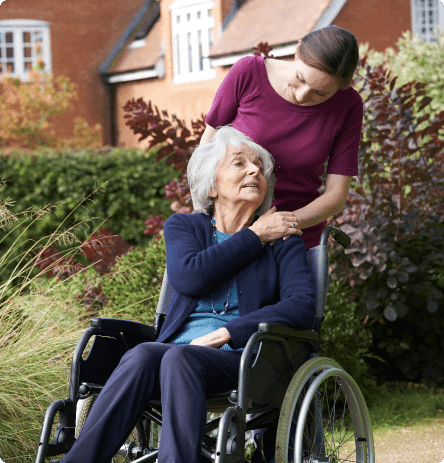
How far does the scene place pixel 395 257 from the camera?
15.3ft

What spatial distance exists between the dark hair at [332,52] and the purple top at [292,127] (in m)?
0.22

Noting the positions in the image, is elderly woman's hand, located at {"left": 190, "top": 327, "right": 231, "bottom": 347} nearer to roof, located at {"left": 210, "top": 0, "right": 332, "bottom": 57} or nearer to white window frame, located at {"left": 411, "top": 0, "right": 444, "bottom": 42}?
roof, located at {"left": 210, "top": 0, "right": 332, "bottom": 57}

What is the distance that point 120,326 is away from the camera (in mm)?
2709

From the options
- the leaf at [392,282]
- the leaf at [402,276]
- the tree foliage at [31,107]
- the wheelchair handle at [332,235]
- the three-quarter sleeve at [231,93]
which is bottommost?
the leaf at [392,282]

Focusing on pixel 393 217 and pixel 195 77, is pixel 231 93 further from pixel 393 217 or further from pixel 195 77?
pixel 195 77

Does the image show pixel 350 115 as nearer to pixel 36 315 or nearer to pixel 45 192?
pixel 36 315

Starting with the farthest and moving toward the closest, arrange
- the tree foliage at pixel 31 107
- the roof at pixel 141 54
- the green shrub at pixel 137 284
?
the roof at pixel 141 54
the tree foliage at pixel 31 107
the green shrub at pixel 137 284

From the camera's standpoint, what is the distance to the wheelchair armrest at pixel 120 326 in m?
2.62

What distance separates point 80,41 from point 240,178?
1641 centimetres

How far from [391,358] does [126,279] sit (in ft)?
7.32

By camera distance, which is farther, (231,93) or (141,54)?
(141,54)

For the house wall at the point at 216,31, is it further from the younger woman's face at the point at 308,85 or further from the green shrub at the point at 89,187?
the younger woman's face at the point at 308,85

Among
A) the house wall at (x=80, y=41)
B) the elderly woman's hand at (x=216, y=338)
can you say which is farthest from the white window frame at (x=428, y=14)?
the elderly woman's hand at (x=216, y=338)

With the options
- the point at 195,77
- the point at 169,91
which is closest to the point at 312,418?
the point at 195,77
